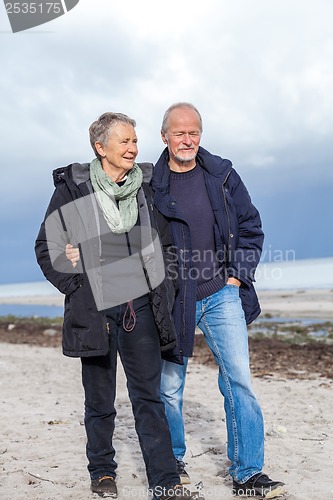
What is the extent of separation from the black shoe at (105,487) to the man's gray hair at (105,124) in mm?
2269

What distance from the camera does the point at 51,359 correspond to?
476 inches

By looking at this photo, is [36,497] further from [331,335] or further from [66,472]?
[331,335]

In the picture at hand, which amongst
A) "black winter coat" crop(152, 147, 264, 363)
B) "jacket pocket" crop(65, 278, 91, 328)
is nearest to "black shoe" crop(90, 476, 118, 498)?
"black winter coat" crop(152, 147, 264, 363)

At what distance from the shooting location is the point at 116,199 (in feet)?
12.7

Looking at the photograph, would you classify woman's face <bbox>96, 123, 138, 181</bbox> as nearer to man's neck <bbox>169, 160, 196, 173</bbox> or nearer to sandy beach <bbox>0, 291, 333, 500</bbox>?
man's neck <bbox>169, 160, 196, 173</bbox>

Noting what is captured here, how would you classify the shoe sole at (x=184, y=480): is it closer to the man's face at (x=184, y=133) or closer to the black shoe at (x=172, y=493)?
the black shoe at (x=172, y=493)

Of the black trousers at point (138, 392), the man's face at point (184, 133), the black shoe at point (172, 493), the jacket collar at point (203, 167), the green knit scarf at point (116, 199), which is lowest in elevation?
the black shoe at point (172, 493)

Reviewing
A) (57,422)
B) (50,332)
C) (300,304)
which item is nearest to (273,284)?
(300,304)

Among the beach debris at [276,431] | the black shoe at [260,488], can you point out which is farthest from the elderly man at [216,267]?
the beach debris at [276,431]

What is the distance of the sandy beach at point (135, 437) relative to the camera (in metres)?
4.42

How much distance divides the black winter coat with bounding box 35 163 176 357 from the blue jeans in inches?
15.0

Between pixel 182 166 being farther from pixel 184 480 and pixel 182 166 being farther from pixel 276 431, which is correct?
pixel 276 431

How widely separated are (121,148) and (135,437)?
3.20 m

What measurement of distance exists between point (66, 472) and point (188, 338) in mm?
1616
